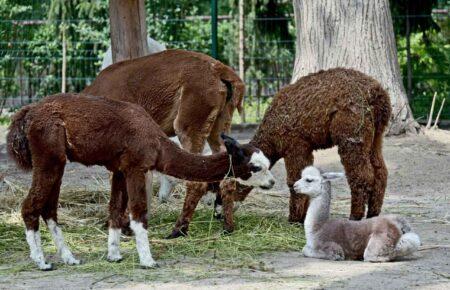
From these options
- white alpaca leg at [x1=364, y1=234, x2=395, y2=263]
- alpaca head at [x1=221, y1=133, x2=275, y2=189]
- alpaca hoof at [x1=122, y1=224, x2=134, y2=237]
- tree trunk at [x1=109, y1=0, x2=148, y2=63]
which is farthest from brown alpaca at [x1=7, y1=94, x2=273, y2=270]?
tree trunk at [x1=109, y1=0, x2=148, y2=63]

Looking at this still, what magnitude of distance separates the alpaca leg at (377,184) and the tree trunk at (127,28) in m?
3.20

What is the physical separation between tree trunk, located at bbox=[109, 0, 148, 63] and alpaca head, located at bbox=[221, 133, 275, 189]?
3465 mm

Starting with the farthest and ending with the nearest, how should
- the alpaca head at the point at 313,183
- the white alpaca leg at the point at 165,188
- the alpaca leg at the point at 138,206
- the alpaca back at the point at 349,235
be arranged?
1. the white alpaca leg at the point at 165,188
2. the alpaca head at the point at 313,183
3. the alpaca back at the point at 349,235
4. the alpaca leg at the point at 138,206

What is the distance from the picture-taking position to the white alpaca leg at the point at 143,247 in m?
7.01

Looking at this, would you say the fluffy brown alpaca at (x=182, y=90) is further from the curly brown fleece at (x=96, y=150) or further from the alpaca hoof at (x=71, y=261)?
the alpaca hoof at (x=71, y=261)

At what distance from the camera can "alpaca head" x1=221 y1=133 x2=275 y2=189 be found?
7207mm

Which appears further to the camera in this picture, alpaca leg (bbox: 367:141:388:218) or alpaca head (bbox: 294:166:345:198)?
alpaca leg (bbox: 367:141:388:218)

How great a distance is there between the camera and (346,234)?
724cm

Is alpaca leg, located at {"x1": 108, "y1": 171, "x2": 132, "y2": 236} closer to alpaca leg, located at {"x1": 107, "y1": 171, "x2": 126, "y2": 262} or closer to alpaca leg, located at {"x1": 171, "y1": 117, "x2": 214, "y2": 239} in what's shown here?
alpaca leg, located at {"x1": 107, "y1": 171, "x2": 126, "y2": 262}

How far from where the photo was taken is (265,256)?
7.45 meters

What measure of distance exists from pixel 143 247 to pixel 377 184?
7.65 ft

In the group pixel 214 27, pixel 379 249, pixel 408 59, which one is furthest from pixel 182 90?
pixel 408 59

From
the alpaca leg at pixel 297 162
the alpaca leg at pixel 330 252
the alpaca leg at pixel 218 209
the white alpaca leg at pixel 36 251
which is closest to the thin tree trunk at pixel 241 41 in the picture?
the alpaca leg at pixel 218 209

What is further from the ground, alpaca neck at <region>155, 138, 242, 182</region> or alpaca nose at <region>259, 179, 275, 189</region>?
alpaca neck at <region>155, 138, 242, 182</region>
